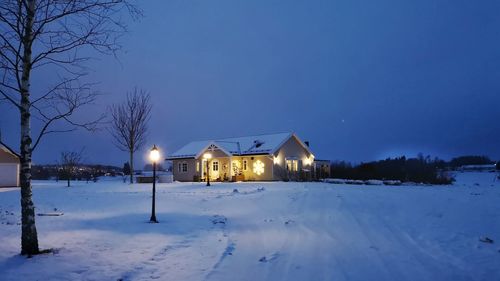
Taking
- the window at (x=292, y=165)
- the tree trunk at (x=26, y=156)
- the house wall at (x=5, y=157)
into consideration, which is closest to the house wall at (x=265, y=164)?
the window at (x=292, y=165)

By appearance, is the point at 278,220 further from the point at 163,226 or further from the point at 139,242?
the point at 139,242

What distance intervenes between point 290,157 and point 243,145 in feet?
17.9

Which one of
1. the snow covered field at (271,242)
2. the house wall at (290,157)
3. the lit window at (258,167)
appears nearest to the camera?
the snow covered field at (271,242)

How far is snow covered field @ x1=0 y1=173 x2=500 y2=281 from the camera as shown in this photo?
703 cm

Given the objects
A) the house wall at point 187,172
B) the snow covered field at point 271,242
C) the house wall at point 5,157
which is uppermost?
the house wall at point 5,157

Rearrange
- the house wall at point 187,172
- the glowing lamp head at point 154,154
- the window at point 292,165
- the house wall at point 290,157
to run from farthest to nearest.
A: the house wall at point 187,172, the window at point 292,165, the house wall at point 290,157, the glowing lamp head at point 154,154

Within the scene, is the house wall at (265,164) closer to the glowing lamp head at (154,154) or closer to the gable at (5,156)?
the gable at (5,156)

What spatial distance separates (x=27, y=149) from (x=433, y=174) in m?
31.6

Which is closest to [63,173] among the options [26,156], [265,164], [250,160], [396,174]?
→ [250,160]

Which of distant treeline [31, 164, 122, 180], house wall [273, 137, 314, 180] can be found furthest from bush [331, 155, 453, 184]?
distant treeline [31, 164, 122, 180]

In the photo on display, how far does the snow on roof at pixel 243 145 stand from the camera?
1577 inches

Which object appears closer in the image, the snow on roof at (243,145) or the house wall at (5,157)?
the house wall at (5,157)

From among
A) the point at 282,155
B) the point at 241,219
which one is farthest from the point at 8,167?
the point at 241,219

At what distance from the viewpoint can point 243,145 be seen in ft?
143
